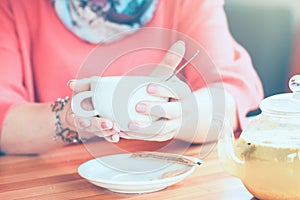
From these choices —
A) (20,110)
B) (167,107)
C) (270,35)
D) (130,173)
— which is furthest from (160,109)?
(270,35)

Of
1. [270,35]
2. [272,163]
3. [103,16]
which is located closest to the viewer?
[272,163]

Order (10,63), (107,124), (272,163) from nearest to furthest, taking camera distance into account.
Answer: (272,163) < (107,124) < (10,63)

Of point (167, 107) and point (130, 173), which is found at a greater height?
point (167, 107)

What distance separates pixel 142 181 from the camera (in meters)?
0.72

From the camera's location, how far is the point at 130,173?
79cm

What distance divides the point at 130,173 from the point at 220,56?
53 centimetres

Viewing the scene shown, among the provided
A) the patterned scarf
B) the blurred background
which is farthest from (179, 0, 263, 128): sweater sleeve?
the blurred background

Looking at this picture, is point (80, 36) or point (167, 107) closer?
point (167, 107)

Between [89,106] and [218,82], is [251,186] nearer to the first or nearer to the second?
[89,106]

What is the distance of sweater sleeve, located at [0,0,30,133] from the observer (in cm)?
112

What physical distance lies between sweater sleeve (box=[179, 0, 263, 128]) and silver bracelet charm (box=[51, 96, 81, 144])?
0.31m

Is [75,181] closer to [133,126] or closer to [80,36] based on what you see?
[133,126]

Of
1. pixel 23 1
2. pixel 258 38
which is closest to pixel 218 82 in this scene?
pixel 23 1

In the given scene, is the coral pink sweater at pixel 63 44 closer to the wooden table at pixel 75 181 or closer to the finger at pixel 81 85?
the wooden table at pixel 75 181
